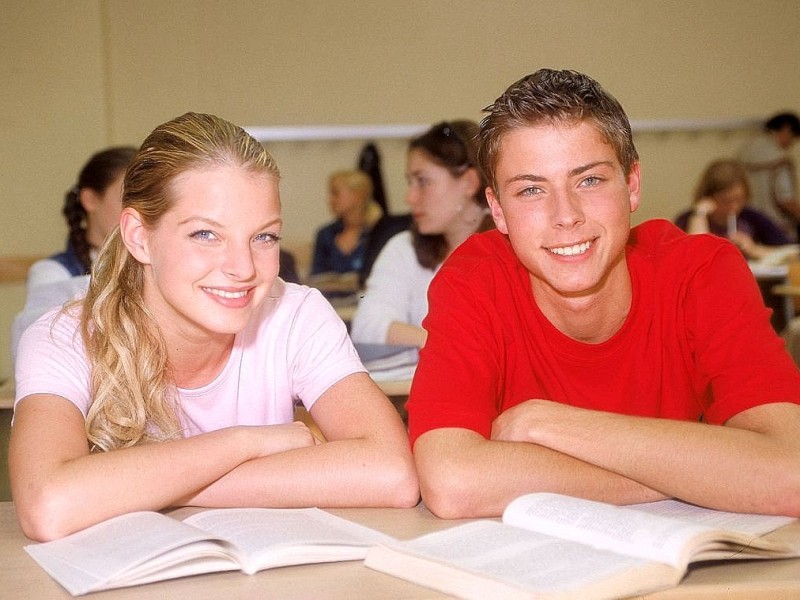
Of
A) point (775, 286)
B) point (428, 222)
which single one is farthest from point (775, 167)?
point (428, 222)

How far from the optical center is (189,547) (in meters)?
1.07

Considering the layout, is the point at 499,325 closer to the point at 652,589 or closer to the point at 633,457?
the point at 633,457

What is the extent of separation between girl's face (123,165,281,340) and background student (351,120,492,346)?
1.78m

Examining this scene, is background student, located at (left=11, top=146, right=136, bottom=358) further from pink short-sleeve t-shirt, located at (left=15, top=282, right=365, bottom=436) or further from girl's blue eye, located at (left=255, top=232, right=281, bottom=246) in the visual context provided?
girl's blue eye, located at (left=255, top=232, right=281, bottom=246)

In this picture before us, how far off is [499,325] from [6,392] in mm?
1401

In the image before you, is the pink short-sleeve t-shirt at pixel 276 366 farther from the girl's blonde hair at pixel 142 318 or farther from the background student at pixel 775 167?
the background student at pixel 775 167

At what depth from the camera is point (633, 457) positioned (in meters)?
1.32

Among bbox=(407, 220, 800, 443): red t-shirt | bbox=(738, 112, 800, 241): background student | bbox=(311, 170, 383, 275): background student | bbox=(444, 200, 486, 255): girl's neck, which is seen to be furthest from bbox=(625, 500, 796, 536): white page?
bbox=(738, 112, 800, 241): background student

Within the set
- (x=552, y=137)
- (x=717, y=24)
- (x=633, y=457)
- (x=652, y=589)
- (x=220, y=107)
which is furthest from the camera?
(x=717, y=24)

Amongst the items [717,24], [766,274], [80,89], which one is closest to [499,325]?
[766,274]

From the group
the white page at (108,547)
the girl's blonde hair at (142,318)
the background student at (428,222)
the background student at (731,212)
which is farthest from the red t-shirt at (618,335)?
the background student at (731,212)

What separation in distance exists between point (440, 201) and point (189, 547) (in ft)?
8.27

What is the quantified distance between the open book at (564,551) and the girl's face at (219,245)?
21.2 inches

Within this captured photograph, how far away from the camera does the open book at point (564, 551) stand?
0.97 m
